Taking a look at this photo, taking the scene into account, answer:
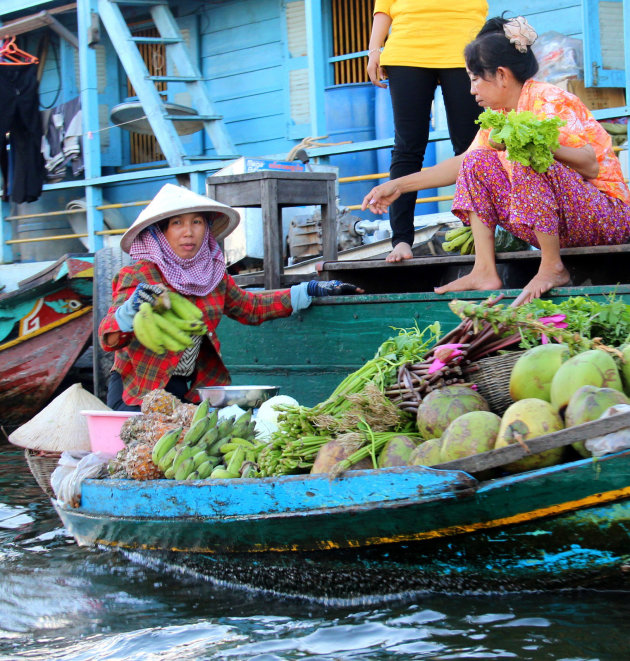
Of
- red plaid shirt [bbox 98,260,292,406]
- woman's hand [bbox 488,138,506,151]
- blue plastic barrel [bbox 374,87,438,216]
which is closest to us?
woman's hand [bbox 488,138,506,151]

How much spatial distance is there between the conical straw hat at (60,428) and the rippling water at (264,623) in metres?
0.88

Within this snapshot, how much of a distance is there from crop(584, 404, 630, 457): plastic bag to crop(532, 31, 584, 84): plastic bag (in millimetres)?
4890

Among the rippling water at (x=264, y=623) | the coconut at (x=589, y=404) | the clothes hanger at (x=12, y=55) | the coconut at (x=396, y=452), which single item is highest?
the clothes hanger at (x=12, y=55)

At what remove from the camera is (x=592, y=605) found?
8.28 ft

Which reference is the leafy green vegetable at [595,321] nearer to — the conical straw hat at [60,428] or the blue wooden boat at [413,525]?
the blue wooden boat at [413,525]

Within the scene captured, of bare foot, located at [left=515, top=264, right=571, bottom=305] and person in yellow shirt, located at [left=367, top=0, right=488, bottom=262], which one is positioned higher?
person in yellow shirt, located at [left=367, top=0, right=488, bottom=262]

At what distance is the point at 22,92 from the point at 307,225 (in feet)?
16.1

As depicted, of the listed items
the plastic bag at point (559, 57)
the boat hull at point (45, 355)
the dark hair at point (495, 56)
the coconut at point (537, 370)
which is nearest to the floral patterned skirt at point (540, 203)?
the dark hair at point (495, 56)

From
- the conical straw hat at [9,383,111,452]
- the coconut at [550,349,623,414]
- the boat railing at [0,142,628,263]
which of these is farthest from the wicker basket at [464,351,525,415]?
the boat railing at [0,142,628,263]

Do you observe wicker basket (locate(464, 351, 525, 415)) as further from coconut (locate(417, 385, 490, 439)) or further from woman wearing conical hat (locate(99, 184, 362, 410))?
woman wearing conical hat (locate(99, 184, 362, 410))

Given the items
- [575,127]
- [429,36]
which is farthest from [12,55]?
[575,127]

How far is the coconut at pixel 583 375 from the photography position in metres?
2.53

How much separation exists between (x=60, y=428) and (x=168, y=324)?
0.92 meters

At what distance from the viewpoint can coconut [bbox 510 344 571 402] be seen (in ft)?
8.86
